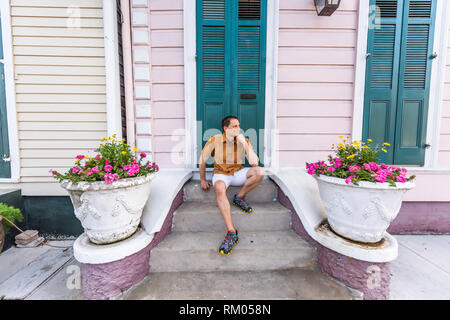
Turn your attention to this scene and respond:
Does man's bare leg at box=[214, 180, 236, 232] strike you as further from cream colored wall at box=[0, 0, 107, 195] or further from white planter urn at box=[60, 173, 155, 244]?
cream colored wall at box=[0, 0, 107, 195]

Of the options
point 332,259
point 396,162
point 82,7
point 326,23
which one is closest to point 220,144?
point 332,259

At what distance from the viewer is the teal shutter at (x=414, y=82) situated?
2422 mm

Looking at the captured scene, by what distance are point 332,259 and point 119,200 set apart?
166cm

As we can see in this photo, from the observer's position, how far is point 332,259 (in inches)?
62.5

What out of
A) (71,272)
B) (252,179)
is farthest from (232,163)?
(71,272)

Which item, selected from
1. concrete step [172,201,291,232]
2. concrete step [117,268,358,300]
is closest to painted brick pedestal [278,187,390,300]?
concrete step [117,268,358,300]

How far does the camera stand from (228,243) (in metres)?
1.72

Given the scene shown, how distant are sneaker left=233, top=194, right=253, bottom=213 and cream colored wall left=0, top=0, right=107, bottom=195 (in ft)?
6.10

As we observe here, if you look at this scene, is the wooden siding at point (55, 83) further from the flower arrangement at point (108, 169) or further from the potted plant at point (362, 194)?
the potted plant at point (362, 194)

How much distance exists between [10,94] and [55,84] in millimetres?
529

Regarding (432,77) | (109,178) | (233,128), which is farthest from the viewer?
(432,77)

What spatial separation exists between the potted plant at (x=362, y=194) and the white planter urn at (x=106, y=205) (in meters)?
1.45

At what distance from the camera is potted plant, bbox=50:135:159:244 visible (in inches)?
54.6

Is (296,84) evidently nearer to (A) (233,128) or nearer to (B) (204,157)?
(A) (233,128)
